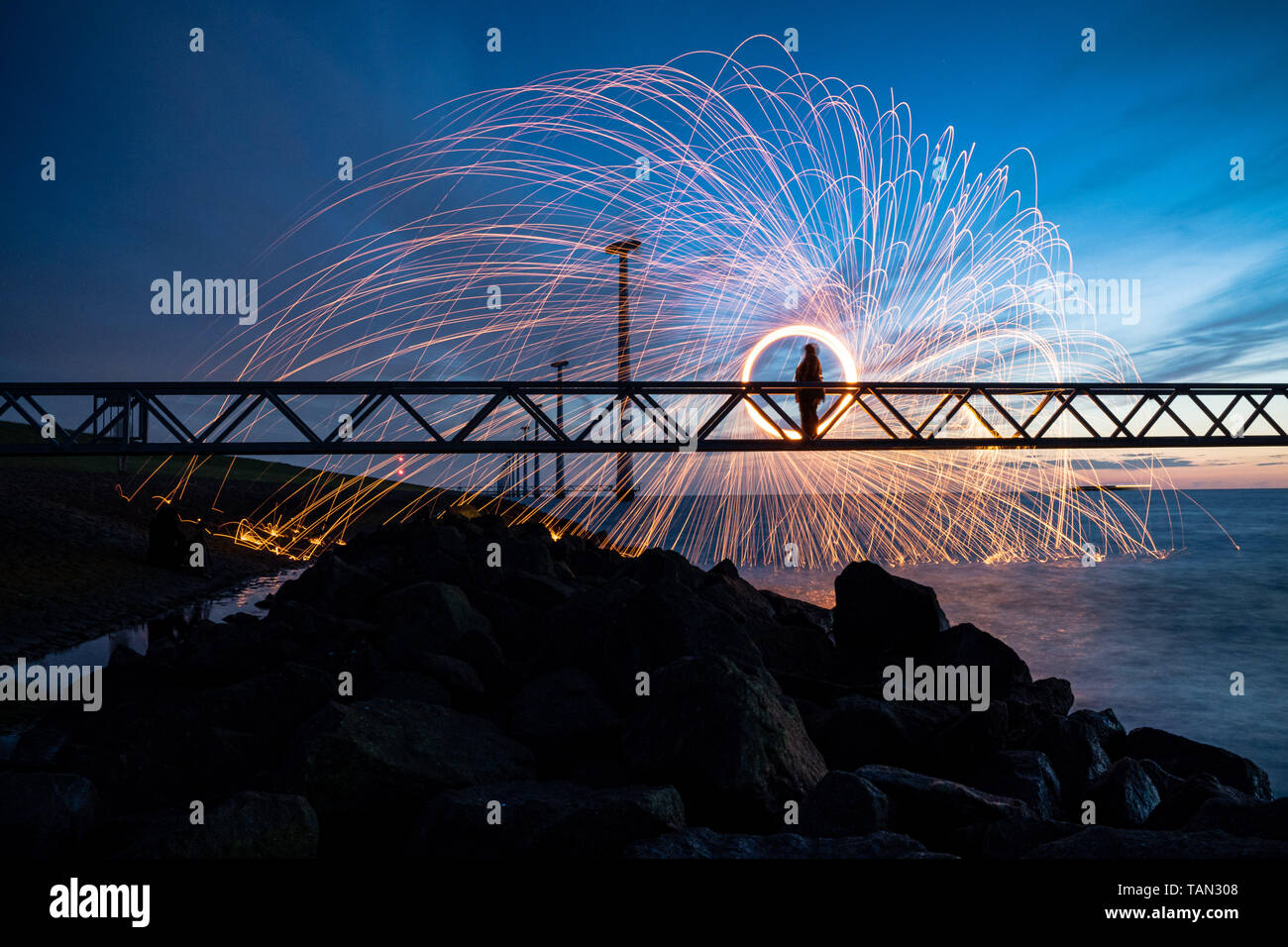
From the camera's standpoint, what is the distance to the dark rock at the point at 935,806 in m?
6.31

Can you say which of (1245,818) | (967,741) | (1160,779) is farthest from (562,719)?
(1160,779)

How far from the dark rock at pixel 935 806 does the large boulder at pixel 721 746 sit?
706 mm

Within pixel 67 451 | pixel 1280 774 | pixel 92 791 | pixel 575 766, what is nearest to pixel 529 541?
pixel 67 451

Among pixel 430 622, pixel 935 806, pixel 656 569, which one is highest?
pixel 656 569

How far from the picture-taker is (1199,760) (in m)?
10.0

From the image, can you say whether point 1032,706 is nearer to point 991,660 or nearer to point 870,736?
point 991,660

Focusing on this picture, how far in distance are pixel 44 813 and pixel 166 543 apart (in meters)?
22.0

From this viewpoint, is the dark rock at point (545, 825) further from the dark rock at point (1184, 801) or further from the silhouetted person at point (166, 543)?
the silhouetted person at point (166, 543)

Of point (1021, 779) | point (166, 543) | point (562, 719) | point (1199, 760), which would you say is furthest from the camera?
point (166, 543)

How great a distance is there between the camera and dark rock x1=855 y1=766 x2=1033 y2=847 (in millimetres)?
6309

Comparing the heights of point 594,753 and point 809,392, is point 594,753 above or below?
below

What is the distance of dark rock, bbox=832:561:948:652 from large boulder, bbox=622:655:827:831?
6882 mm
